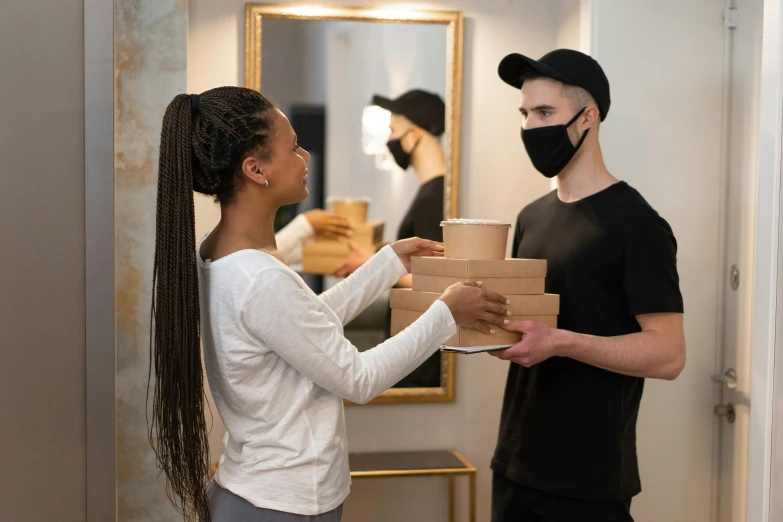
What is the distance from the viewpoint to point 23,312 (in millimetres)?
1509

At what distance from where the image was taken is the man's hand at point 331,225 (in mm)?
2924

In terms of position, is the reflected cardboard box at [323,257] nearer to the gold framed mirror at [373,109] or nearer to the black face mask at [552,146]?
the gold framed mirror at [373,109]

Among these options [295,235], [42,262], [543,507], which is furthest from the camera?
[295,235]

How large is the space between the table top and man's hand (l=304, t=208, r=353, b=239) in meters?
0.85

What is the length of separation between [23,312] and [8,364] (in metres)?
0.11

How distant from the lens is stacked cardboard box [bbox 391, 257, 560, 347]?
5.68 ft

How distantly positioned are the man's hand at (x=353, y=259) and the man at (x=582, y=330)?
0.98 m

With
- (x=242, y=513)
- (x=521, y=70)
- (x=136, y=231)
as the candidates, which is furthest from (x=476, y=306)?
(x=136, y=231)

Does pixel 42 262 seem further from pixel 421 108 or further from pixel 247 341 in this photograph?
pixel 421 108

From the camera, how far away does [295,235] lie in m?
2.91

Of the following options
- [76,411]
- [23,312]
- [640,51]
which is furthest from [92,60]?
[640,51]

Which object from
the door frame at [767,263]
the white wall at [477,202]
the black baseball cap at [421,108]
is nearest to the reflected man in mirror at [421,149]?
the black baseball cap at [421,108]

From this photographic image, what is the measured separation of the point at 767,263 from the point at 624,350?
39 centimetres

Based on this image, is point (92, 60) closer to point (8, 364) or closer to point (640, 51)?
point (8, 364)
